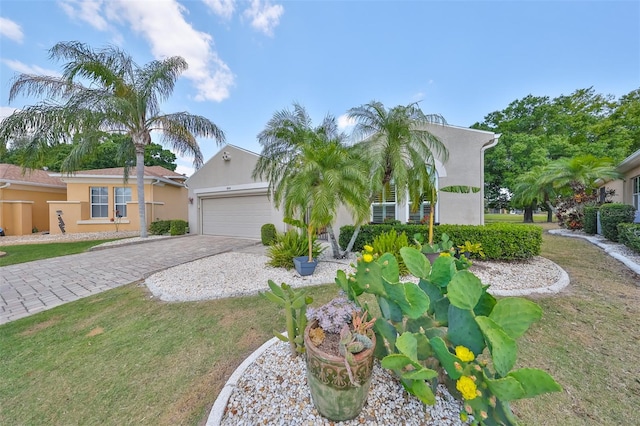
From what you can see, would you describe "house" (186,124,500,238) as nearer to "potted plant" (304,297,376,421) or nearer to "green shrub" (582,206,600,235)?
"potted plant" (304,297,376,421)

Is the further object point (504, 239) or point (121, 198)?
point (121, 198)

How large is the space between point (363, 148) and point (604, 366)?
5913 mm

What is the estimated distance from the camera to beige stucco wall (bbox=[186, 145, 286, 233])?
11.6 meters

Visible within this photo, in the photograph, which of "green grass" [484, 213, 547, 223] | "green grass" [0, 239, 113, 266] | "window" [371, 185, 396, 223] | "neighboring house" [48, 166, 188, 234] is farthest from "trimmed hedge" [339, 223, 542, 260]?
"neighboring house" [48, 166, 188, 234]

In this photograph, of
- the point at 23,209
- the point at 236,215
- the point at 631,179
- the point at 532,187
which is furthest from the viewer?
the point at 532,187

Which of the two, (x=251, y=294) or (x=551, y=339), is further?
(x=251, y=294)

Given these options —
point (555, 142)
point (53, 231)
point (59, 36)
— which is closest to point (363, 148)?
point (59, 36)

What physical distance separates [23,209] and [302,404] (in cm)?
2178

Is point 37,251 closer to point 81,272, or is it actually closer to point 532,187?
point 81,272

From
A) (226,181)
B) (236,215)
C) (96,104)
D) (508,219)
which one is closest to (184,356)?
(236,215)

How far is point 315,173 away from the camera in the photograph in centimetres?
592

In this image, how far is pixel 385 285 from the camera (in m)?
1.96

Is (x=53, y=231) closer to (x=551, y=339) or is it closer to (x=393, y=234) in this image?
(x=393, y=234)

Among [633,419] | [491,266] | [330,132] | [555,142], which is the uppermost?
[555,142]
